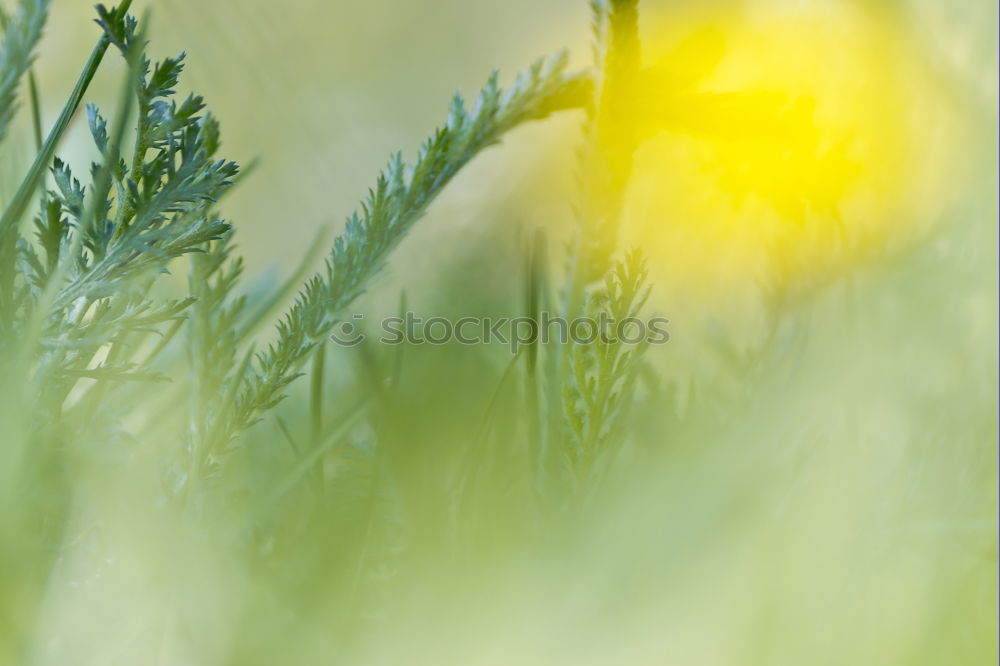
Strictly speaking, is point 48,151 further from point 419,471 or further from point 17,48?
point 419,471

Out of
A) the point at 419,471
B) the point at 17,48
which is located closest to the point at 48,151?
the point at 17,48

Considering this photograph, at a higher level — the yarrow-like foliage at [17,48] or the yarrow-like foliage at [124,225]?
the yarrow-like foliage at [17,48]

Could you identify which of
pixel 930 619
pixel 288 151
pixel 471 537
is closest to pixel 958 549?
pixel 930 619

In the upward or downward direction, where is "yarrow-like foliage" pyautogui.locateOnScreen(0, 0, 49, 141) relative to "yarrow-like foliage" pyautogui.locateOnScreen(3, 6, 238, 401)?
upward

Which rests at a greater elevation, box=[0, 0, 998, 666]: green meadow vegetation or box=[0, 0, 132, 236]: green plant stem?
box=[0, 0, 132, 236]: green plant stem

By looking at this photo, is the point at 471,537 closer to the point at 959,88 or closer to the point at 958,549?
the point at 958,549

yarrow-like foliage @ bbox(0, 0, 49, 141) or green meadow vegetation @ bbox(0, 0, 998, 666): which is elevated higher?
yarrow-like foliage @ bbox(0, 0, 49, 141)

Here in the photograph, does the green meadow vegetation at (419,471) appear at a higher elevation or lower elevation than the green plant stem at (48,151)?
lower

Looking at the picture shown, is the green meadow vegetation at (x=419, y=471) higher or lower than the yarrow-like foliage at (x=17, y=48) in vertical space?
lower
